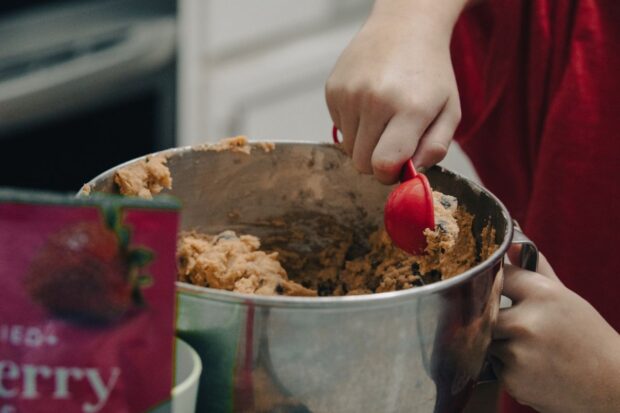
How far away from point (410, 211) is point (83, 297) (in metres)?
0.28

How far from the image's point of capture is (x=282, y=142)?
0.67 meters

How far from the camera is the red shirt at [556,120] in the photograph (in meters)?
0.82

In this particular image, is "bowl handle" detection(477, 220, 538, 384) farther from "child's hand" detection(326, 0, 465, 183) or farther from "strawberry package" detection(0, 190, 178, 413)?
"strawberry package" detection(0, 190, 178, 413)

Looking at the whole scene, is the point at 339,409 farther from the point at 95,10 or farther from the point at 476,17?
the point at 95,10

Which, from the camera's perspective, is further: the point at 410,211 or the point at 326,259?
the point at 326,259

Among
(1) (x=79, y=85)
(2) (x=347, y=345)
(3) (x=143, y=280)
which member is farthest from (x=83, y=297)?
(1) (x=79, y=85)

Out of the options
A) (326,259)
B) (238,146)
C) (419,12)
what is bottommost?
(326,259)

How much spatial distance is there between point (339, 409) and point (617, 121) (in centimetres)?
49

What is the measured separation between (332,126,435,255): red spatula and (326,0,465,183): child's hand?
0.8 inches

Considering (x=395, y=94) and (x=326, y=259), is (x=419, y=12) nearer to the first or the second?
(x=395, y=94)

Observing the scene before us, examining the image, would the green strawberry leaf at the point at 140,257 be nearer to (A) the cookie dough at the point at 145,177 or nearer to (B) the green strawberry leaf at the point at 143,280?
(B) the green strawberry leaf at the point at 143,280

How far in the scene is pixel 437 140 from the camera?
0.62m

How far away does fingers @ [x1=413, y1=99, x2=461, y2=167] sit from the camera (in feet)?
2.03

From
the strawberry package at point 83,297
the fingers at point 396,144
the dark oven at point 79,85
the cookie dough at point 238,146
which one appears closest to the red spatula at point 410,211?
the fingers at point 396,144
